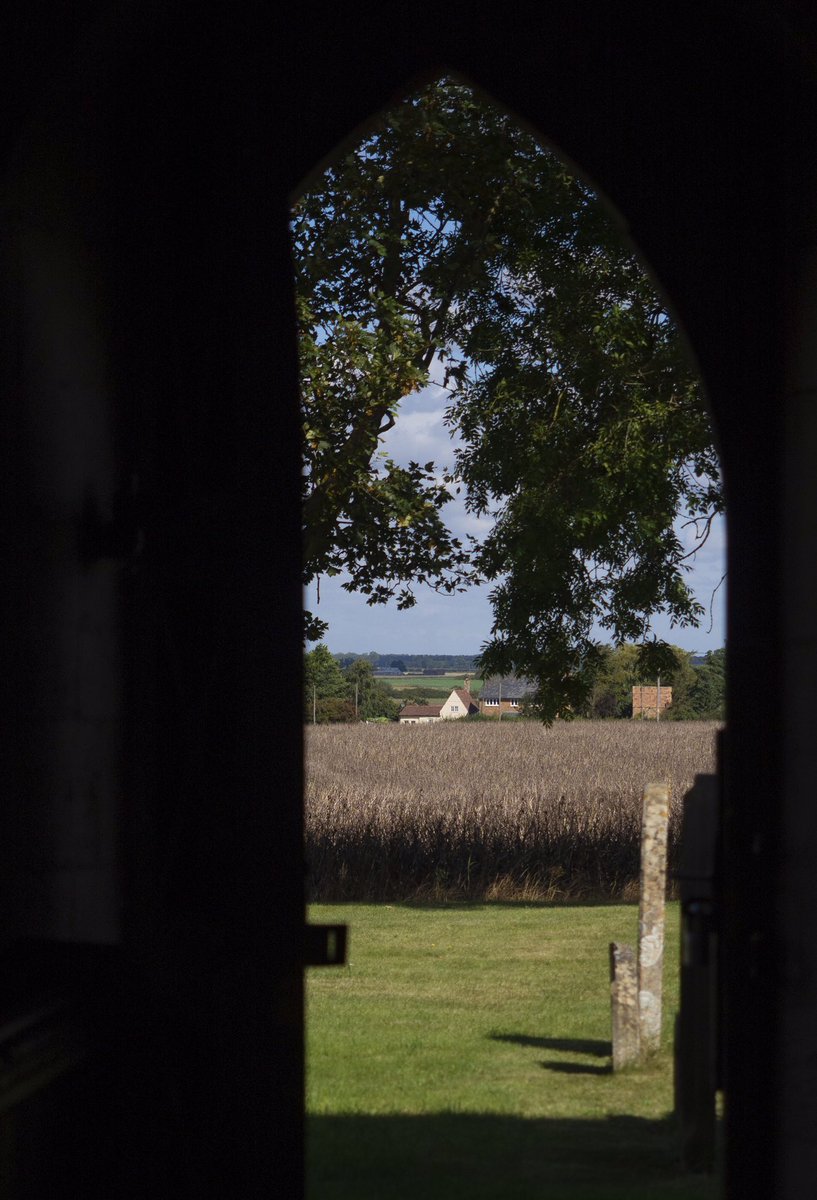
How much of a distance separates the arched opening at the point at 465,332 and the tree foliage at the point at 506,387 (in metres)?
0.02

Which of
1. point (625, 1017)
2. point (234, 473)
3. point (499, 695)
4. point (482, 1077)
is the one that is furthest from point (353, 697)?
point (234, 473)

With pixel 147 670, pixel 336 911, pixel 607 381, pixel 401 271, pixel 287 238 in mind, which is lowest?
pixel 336 911

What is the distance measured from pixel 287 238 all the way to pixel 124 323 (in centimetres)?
64

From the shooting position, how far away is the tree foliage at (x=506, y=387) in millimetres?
15023

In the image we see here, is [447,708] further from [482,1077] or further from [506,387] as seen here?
[482,1077]

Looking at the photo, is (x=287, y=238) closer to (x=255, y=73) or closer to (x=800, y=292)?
(x=255, y=73)

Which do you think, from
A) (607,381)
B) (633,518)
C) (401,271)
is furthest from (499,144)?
(633,518)

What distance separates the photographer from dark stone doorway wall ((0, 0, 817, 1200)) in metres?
3.75

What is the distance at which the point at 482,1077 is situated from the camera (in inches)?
397

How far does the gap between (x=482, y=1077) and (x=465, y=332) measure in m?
9.62

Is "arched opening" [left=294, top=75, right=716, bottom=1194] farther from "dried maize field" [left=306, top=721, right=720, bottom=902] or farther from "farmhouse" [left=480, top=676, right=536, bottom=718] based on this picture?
"farmhouse" [left=480, top=676, right=536, bottom=718]

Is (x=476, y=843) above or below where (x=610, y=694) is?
below

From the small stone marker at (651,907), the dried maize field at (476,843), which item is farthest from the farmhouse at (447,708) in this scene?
the small stone marker at (651,907)

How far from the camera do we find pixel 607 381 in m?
16.9
